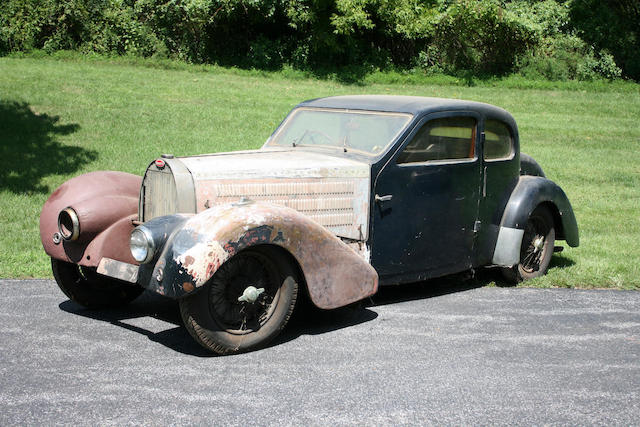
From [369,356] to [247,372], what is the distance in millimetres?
819

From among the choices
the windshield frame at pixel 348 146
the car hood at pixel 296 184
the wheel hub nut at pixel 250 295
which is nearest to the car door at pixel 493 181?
the windshield frame at pixel 348 146

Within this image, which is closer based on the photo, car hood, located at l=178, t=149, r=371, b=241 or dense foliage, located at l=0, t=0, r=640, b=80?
car hood, located at l=178, t=149, r=371, b=241

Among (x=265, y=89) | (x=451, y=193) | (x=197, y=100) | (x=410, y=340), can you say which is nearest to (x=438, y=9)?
(x=265, y=89)

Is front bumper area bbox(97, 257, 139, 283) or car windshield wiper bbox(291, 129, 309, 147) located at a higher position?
car windshield wiper bbox(291, 129, 309, 147)

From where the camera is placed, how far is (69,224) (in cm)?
523

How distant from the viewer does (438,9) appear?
21.5 m

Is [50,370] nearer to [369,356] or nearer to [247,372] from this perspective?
[247,372]

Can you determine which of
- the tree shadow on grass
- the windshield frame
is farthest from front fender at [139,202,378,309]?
the tree shadow on grass

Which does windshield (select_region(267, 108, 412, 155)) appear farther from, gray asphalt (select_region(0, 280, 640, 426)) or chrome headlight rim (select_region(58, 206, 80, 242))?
chrome headlight rim (select_region(58, 206, 80, 242))

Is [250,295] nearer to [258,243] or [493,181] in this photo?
[258,243]

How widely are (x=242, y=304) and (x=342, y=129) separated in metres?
1.94

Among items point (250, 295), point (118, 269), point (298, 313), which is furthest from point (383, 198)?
point (118, 269)

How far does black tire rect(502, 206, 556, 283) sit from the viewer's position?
6.76m

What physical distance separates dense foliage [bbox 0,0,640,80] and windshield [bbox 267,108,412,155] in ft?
46.1
